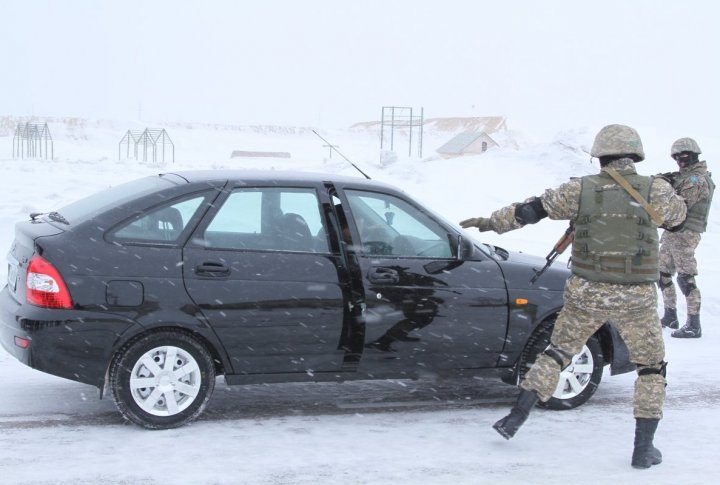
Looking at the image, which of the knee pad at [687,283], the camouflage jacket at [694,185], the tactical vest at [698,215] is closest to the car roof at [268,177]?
the camouflage jacket at [694,185]

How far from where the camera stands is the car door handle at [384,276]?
579 centimetres

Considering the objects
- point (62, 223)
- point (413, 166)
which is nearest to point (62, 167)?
point (413, 166)

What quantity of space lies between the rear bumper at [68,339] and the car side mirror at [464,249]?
216cm

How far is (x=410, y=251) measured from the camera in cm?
598

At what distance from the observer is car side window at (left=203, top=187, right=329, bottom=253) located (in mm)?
5691

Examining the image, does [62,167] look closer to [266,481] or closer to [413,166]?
[413,166]

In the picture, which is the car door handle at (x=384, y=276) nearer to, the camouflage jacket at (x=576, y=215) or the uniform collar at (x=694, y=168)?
the camouflage jacket at (x=576, y=215)

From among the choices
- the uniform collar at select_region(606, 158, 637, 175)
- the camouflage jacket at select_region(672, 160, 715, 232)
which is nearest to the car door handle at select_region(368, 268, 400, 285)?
the uniform collar at select_region(606, 158, 637, 175)

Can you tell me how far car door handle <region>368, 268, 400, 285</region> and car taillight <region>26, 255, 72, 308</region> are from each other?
6.06ft

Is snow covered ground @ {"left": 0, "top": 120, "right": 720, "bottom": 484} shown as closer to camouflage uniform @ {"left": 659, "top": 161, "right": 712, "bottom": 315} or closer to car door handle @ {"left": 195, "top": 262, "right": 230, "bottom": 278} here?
car door handle @ {"left": 195, "top": 262, "right": 230, "bottom": 278}

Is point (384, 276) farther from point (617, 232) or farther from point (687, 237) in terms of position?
point (687, 237)

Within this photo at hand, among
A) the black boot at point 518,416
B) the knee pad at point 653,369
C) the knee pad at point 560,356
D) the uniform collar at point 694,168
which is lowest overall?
the black boot at point 518,416

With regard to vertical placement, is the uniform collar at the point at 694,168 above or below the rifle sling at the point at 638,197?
above

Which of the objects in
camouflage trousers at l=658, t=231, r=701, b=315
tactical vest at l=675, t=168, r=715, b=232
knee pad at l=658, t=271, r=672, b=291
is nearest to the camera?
tactical vest at l=675, t=168, r=715, b=232
